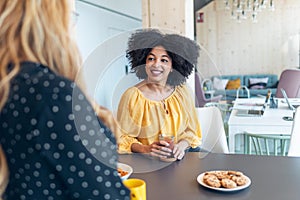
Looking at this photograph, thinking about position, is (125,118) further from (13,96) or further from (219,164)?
(13,96)

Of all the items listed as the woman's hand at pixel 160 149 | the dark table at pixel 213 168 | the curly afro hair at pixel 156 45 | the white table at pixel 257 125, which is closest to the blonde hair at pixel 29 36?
the curly afro hair at pixel 156 45

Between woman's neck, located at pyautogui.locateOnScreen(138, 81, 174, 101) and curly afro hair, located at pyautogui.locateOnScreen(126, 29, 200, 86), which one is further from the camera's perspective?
woman's neck, located at pyautogui.locateOnScreen(138, 81, 174, 101)

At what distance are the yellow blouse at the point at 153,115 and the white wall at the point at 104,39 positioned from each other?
15 cm

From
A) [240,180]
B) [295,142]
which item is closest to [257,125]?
[295,142]

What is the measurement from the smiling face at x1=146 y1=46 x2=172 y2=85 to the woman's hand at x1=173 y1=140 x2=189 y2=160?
1.20 ft

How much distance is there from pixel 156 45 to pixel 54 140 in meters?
0.67

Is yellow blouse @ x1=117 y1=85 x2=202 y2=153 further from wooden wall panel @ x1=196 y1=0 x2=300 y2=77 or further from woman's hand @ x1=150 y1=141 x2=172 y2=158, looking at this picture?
wooden wall panel @ x1=196 y1=0 x2=300 y2=77

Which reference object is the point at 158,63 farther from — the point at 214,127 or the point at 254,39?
the point at 254,39

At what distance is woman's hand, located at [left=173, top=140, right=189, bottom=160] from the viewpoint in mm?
1493

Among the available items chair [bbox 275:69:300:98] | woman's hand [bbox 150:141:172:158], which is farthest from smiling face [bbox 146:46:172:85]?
chair [bbox 275:69:300:98]

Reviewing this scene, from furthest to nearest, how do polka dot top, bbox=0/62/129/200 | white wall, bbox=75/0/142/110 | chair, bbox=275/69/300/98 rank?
chair, bbox=275/69/300/98
white wall, bbox=75/0/142/110
polka dot top, bbox=0/62/129/200

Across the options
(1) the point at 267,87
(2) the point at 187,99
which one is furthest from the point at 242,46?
(2) the point at 187,99

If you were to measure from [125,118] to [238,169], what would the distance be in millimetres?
491

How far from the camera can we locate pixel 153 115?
140 cm
